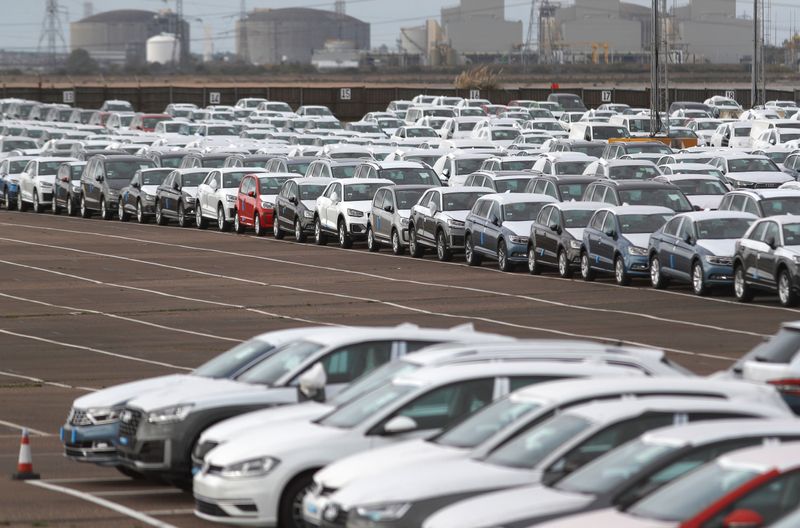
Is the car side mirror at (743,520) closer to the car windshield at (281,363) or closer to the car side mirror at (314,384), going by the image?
the car side mirror at (314,384)

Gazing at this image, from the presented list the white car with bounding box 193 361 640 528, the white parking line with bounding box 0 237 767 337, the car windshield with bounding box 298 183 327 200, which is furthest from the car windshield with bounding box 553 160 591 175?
the white car with bounding box 193 361 640 528

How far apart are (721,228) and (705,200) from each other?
8.58 metres

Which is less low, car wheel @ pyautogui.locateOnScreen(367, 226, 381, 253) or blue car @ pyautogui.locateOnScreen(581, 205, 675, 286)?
blue car @ pyautogui.locateOnScreen(581, 205, 675, 286)

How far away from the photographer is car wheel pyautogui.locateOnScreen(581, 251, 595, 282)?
34.7m

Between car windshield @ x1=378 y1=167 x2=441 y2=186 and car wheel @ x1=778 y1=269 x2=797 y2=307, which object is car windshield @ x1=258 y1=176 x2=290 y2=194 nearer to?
car windshield @ x1=378 y1=167 x2=441 y2=186

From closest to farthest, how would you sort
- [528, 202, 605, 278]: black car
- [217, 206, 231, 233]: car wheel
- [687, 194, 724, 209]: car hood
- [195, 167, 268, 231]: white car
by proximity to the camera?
[528, 202, 605, 278]: black car, [687, 194, 724, 209]: car hood, [195, 167, 268, 231]: white car, [217, 206, 231, 233]: car wheel

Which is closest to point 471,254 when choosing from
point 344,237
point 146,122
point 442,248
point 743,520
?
point 442,248

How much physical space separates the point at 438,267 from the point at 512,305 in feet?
25.1

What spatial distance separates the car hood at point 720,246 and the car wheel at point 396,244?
10.7 metres

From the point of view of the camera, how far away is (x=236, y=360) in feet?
52.5

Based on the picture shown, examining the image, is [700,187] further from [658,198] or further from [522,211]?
[522,211]

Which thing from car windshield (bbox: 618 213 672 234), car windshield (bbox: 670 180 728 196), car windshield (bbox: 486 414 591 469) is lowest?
car windshield (bbox: 618 213 672 234)

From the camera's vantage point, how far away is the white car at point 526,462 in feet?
35.2

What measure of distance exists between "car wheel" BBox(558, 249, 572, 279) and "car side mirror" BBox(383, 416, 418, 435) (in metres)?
23.1
